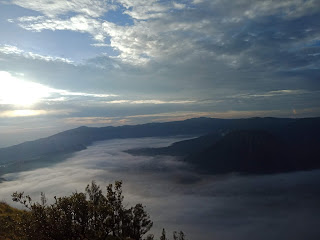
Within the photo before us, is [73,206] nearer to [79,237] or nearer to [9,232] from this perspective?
[79,237]

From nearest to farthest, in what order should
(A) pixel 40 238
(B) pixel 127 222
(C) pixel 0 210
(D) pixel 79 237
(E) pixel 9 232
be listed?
1. (A) pixel 40 238
2. (D) pixel 79 237
3. (E) pixel 9 232
4. (B) pixel 127 222
5. (C) pixel 0 210

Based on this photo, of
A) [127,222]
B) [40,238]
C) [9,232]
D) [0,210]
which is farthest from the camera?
[0,210]

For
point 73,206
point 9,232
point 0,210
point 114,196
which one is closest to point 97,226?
point 114,196

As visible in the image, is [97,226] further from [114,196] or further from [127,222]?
[127,222]

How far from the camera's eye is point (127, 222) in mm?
60469

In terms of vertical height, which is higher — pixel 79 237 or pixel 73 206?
pixel 73 206

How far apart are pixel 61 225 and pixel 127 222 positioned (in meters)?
30.1

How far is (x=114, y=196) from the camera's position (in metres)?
34.6

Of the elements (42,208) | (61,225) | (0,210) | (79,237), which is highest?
(42,208)

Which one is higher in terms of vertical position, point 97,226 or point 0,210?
point 97,226

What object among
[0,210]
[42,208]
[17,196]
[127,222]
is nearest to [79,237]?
[42,208]

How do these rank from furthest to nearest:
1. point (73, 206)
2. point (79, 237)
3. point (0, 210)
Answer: point (0, 210) < point (73, 206) < point (79, 237)

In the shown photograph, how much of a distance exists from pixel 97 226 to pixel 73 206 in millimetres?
7826

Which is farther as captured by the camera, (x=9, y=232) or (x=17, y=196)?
(x=9, y=232)
